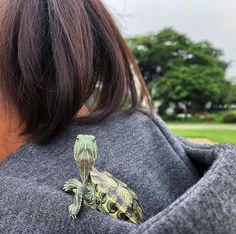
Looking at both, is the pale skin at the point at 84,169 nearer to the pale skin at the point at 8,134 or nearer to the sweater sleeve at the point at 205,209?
the sweater sleeve at the point at 205,209

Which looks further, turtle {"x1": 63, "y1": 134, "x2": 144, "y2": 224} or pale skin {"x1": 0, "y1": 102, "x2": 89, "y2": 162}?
pale skin {"x1": 0, "y1": 102, "x2": 89, "y2": 162}

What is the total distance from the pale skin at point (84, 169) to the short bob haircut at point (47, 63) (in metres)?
0.28

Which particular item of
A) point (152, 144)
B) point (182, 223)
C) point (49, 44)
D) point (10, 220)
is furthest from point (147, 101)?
point (182, 223)

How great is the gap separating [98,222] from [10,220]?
239mm

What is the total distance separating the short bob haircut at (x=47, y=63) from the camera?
147 centimetres

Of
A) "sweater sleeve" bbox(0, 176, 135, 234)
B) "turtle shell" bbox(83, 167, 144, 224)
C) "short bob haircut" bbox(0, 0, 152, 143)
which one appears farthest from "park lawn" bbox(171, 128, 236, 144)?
"sweater sleeve" bbox(0, 176, 135, 234)

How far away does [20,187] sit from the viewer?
1295 millimetres

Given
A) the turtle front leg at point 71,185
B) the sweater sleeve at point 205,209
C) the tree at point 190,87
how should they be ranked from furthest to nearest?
the tree at point 190,87 → the turtle front leg at point 71,185 → the sweater sleeve at point 205,209

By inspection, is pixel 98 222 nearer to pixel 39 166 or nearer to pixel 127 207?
pixel 127 207

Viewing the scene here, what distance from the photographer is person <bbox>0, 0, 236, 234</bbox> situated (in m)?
1.39

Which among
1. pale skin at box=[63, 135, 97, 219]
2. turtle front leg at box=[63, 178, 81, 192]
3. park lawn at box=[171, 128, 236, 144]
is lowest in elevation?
park lawn at box=[171, 128, 236, 144]

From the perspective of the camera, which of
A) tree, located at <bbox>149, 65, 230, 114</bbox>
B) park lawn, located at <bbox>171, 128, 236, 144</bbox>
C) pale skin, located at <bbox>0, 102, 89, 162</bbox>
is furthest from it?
tree, located at <bbox>149, 65, 230, 114</bbox>

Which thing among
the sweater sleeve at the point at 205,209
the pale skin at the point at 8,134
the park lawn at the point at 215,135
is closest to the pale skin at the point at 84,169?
the sweater sleeve at the point at 205,209

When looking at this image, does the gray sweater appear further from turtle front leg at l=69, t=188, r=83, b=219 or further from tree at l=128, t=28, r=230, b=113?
tree at l=128, t=28, r=230, b=113
